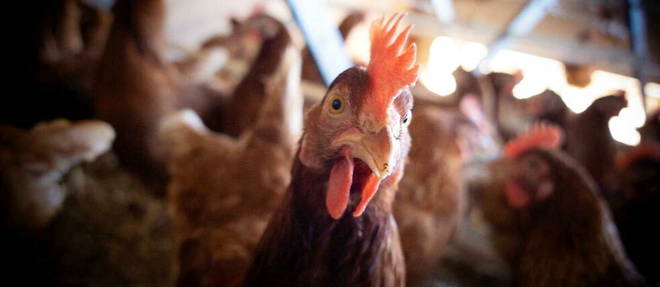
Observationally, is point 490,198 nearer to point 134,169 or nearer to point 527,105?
point 527,105

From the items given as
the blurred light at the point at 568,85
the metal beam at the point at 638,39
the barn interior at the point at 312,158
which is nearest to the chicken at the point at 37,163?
the barn interior at the point at 312,158

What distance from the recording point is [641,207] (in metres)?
1.43

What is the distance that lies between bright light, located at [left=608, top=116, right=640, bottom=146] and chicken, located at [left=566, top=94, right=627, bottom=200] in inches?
1.6

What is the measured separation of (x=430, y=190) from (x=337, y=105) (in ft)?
3.43

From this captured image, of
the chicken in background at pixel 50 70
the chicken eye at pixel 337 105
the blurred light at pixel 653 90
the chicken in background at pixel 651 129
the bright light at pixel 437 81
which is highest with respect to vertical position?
the blurred light at pixel 653 90

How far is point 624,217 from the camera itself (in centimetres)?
149

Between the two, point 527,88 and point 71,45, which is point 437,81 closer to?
point 527,88

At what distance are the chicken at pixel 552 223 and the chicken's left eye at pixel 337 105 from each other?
0.77 m

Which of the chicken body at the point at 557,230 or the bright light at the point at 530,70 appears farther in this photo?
the bright light at the point at 530,70

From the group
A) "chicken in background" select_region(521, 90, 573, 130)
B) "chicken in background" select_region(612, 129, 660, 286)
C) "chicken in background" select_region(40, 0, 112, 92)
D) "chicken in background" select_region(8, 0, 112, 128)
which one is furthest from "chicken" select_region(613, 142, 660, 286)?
"chicken in background" select_region(40, 0, 112, 92)

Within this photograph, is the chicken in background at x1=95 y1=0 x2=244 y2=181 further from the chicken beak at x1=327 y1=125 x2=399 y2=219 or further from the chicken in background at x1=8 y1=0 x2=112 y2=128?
the chicken beak at x1=327 y1=125 x2=399 y2=219

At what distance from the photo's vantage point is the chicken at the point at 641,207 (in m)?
1.21

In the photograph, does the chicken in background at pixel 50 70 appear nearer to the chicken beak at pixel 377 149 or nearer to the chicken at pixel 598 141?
the chicken beak at pixel 377 149

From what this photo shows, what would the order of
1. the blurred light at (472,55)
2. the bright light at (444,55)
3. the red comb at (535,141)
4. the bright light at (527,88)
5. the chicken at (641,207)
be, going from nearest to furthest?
1. the chicken at (641,207)
2. the bright light at (444,55)
3. the red comb at (535,141)
4. the blurred light at (472,55)
5. the bright light at (527,88)
